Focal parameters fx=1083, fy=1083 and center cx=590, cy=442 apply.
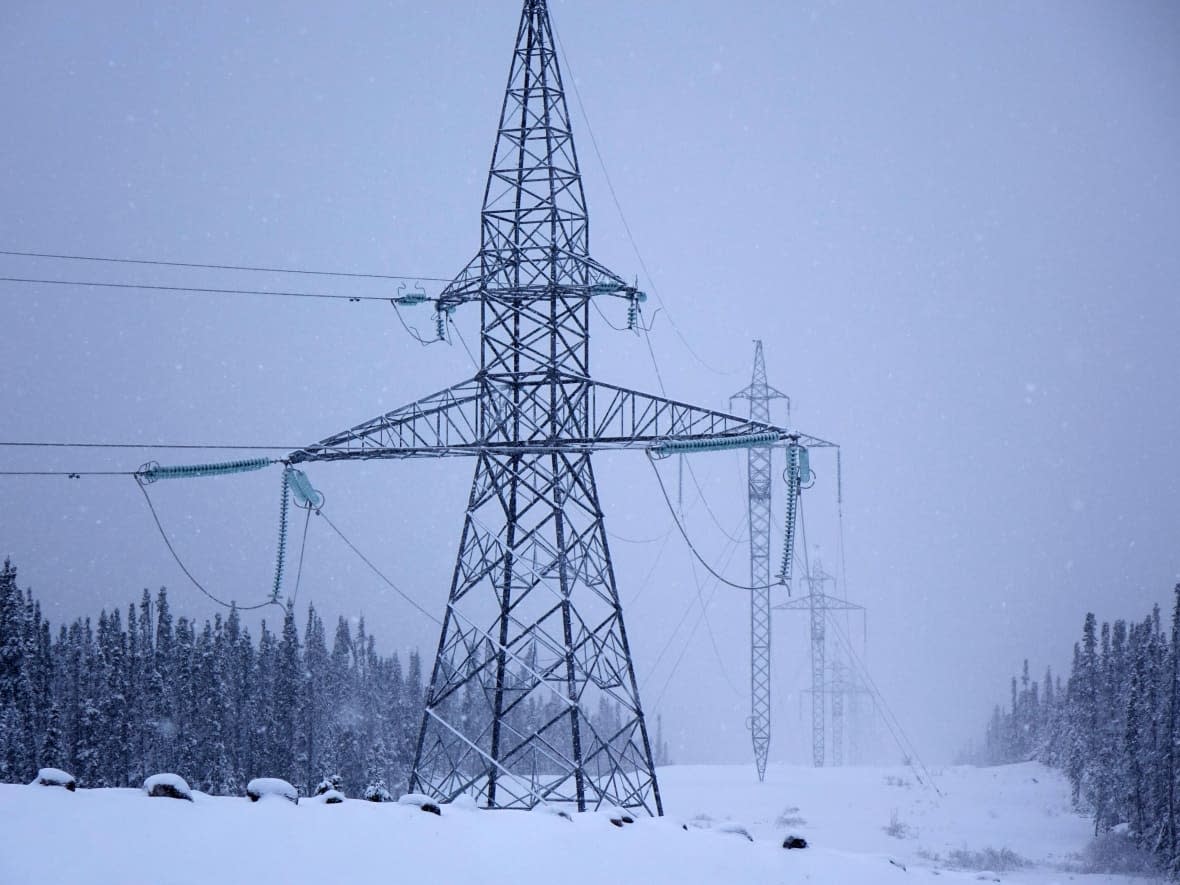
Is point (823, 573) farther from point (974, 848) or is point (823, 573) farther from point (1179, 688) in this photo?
point (974, 848)

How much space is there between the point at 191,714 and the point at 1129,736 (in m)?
67.6

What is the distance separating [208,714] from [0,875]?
75.6m

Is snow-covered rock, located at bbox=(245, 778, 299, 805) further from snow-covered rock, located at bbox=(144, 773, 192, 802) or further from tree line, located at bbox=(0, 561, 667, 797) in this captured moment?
tree line, located at bbox=(0, 561, 667, 797)

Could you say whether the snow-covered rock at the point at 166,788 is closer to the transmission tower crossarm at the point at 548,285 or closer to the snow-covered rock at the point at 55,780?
the snow-covered rock at the point at 55,780

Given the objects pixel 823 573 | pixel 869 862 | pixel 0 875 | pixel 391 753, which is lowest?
pixel 391 753

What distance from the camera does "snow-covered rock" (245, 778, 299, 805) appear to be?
16531 millimetres

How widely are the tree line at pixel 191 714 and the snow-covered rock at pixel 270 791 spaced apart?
50605 mm

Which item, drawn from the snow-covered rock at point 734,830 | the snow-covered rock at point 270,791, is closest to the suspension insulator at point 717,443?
the snow-covered rock at point 734,830

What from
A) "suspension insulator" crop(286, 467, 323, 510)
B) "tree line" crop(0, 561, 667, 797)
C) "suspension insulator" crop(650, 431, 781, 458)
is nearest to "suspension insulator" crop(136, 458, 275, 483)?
"suspension insulator" crop(286, 467, 323, 510)

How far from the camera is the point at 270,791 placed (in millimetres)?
16719

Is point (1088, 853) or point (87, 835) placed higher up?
point (87, 835)

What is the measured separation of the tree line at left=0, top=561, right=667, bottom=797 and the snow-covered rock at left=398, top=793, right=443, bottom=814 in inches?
1929

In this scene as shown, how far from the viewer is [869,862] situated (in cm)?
2086

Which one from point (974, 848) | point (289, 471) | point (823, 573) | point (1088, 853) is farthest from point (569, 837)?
point (823, 573)
